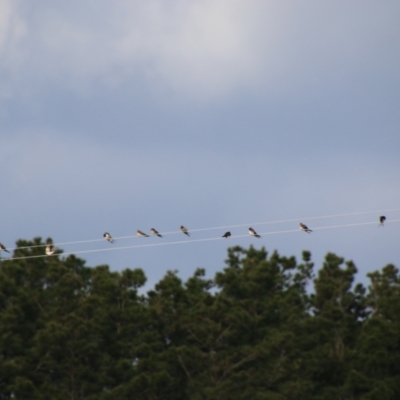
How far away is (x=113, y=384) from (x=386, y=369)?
24.9 ft

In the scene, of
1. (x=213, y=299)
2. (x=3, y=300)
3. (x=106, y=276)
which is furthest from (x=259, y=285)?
(x=3, y=300)

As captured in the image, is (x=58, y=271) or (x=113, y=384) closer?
(x=113, y=384)

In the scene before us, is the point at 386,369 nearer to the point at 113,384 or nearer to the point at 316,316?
the point at 316,316

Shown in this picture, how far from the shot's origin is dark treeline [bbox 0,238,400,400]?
40781 mm

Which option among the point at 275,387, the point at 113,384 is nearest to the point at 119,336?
the point at 113,384

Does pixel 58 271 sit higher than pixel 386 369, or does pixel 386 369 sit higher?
pixel 58 271

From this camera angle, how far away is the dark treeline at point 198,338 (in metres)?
40.8

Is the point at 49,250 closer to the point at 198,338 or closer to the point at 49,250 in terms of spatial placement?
the point at 49,250

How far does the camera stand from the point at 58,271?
44719mm

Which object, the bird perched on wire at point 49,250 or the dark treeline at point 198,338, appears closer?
the bird perched on wire at point 49,250

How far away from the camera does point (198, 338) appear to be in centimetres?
4225

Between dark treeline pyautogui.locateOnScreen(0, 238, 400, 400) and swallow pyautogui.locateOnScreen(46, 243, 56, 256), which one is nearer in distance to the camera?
swallow pyautogui.locateOnScreen(46, 243, 56, 256)

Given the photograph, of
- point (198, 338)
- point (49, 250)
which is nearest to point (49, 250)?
point (49, 250)

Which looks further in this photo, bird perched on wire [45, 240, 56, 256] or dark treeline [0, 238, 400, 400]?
dark treeline [0, 238, 400, 400]
